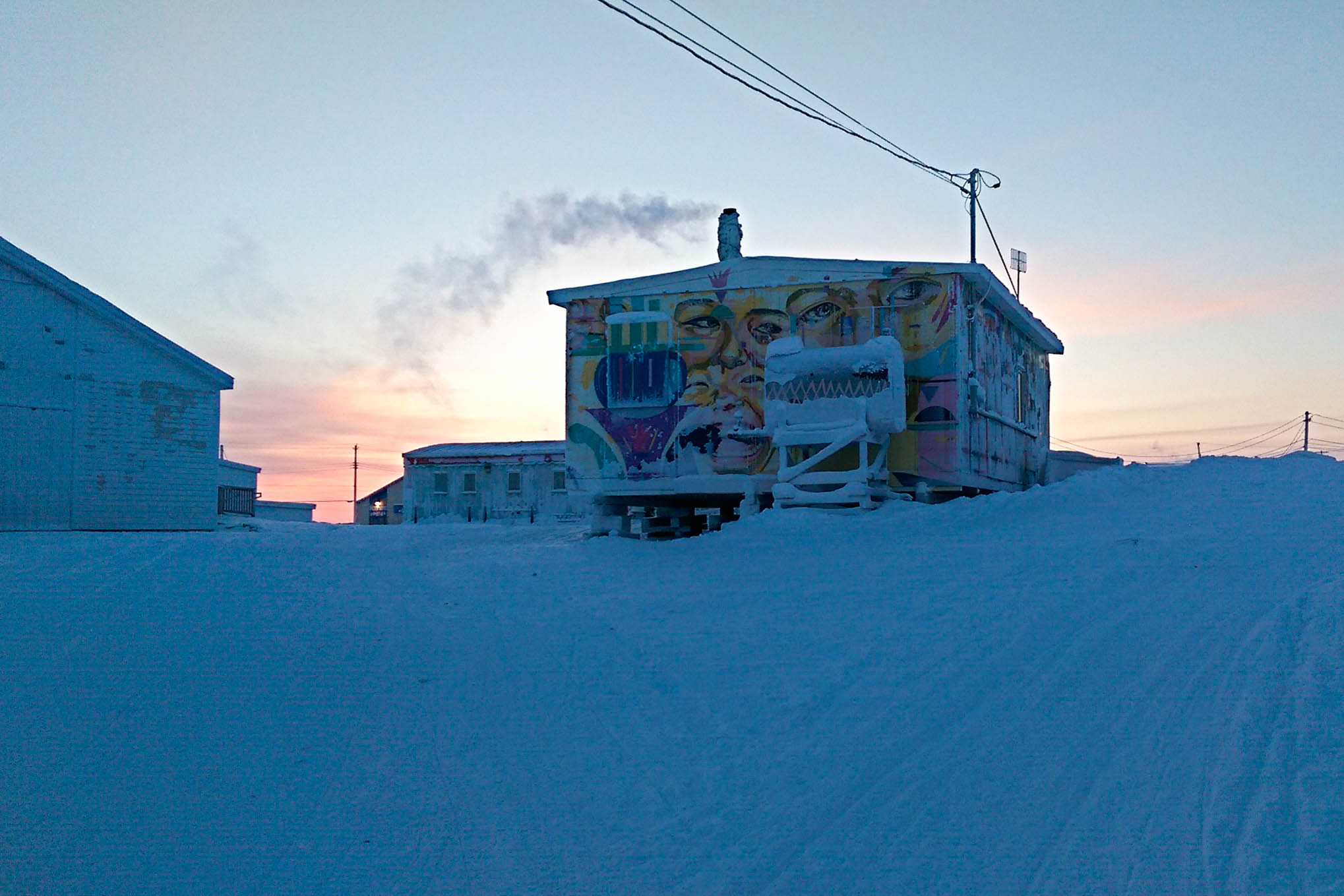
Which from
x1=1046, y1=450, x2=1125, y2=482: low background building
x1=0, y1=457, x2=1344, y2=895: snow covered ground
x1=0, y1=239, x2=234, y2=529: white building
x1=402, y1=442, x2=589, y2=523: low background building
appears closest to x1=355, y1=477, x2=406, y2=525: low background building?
x1=402, y1=442, x2=589, y2=523: low background building

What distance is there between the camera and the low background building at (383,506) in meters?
46.7

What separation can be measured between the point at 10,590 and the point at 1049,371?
1996cm

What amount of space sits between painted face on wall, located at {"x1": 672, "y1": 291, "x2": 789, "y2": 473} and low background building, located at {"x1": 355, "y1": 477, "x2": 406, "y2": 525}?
102ft

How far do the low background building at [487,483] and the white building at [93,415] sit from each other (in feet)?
55.5

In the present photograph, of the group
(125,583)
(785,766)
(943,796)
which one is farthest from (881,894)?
(125,583)

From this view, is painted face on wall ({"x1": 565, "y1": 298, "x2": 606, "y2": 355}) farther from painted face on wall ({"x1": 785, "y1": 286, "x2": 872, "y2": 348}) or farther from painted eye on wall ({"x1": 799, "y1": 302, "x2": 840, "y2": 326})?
painted eye on wall ({"x1": 799, "y1": 302, "x2": 840, "y2": 326})

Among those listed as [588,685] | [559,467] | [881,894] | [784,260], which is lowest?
[881,894]

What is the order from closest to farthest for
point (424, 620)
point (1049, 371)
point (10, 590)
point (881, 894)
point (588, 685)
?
point (881, 894) < point (588, 685) < point (424, 620) < point (10, 590) < point (1049, 371)

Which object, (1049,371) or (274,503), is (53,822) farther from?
(274,503)

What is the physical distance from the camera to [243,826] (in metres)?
4.50

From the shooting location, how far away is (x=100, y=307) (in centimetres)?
1961

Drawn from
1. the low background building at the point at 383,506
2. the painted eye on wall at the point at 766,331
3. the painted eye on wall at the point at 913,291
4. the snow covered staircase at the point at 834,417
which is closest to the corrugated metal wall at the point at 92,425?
the painted eye on wall at the point at 766,331

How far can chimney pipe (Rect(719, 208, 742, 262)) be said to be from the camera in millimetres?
17969

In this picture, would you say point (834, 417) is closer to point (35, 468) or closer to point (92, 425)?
point (92, 425)
